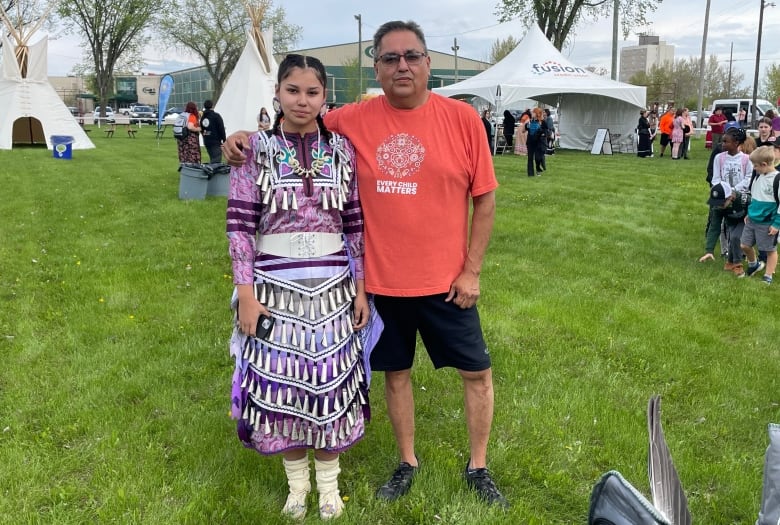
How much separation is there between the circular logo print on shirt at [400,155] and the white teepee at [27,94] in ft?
71.6

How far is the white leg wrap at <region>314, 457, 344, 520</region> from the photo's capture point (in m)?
2.79

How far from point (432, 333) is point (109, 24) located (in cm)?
4867

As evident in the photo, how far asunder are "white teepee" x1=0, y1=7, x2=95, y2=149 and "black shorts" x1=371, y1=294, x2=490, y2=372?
21.8m

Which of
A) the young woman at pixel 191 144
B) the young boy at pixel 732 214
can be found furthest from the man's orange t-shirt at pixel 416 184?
the young woman at pixel 191 144

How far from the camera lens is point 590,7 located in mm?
32000

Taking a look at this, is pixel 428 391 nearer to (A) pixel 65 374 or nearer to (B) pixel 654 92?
(A) pixel 65 374

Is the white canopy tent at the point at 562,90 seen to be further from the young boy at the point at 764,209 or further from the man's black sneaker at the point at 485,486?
the man's black sneaker at the point at 485,486

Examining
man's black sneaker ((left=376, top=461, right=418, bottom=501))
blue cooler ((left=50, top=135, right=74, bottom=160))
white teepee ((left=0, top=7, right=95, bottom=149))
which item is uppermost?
white teepee ((left=0, top=7, right=95, bottom=149))

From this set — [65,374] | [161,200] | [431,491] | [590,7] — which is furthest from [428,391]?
[590,7]

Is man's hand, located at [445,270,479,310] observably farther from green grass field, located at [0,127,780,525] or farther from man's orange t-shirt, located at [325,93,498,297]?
green grass field, located at [0,127,780,525]

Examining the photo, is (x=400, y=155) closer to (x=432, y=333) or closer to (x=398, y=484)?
(x=432, y=333)


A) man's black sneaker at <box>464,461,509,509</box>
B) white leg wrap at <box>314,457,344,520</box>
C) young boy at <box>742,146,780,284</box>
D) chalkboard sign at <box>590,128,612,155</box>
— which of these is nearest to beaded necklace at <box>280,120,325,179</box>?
white leg wrap at <box>314,457,344,520</box>

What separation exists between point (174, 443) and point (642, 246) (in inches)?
265

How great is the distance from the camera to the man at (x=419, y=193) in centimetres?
252
